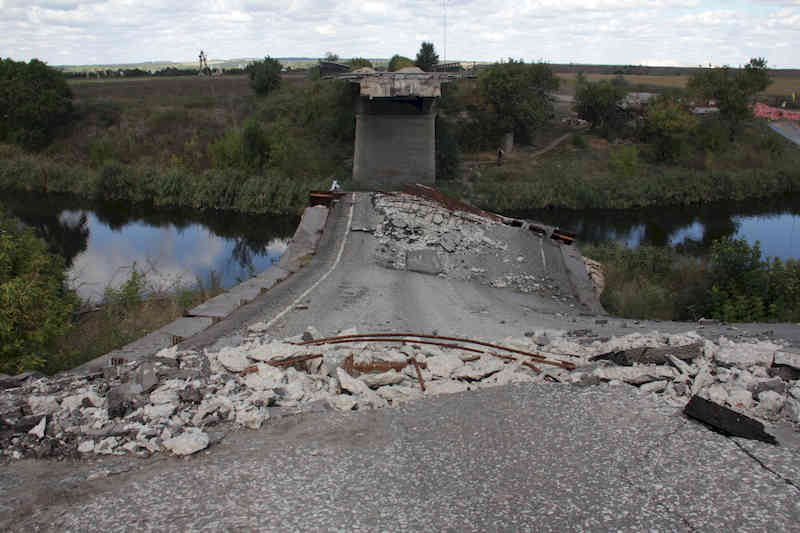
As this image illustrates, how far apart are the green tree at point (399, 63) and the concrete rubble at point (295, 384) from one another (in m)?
48.8

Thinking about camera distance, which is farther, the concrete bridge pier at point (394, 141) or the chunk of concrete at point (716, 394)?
the concrete bridge pier at point (394, 141)

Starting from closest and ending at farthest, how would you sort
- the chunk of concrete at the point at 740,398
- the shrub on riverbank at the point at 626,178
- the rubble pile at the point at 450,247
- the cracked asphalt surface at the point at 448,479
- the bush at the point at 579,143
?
the cracked asphalt surface at the point at 448,479 < the chunk of concrete at the point at 740,398 < the rubble pile at the point at 450,247 < the shrub on riverbank at the point at 626,178 < the bush at the point at 579,143

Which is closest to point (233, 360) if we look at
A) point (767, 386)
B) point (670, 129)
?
point (767, 386)

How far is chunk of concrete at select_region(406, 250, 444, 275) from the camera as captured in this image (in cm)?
1745

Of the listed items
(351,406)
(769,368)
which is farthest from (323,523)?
(769,368)

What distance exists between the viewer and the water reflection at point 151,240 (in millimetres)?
25688

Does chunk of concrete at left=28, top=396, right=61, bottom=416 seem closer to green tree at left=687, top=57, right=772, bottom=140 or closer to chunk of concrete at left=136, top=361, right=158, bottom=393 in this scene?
chunk of concrete at left=136, top=361, right=158, bottom=393

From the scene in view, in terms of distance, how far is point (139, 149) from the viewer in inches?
1912

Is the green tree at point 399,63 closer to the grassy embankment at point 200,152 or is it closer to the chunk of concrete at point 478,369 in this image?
the grassy embankment at point 200,152

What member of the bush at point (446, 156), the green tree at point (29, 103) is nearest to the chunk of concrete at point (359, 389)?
the bush at point (446, 156)

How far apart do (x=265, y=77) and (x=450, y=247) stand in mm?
46424

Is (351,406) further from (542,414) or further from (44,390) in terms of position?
(44,390)

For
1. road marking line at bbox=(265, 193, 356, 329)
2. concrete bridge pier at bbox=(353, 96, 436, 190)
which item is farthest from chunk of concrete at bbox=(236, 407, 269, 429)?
concrete bridge pier at bbox=(353, 96, 436, 190)

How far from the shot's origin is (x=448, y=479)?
20.6ft
